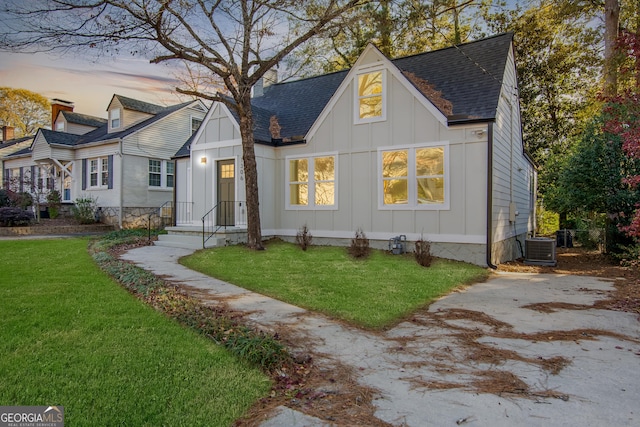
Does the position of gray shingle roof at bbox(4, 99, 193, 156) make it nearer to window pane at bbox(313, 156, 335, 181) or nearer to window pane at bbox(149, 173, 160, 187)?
window pane at bbox(149, 173, 160, 187)

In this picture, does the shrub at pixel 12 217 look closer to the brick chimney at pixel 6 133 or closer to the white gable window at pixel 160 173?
the white gable window at pixel 160 173

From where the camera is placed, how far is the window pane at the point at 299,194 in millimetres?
12266

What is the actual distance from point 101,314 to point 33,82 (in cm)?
1339

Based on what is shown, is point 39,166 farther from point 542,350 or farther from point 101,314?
point 542,350

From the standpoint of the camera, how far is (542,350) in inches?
152

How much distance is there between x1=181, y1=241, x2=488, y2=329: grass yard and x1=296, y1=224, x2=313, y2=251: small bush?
1.16 feet

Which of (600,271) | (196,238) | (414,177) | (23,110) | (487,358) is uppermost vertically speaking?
(23,110)

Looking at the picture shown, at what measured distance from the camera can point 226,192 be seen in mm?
12852

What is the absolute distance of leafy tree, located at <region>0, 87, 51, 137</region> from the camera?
35438 mm

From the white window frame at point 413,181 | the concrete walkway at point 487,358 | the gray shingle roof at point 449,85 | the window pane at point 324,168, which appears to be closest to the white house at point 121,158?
the gray shingle roof at point 449,85

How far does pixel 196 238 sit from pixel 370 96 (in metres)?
6.54

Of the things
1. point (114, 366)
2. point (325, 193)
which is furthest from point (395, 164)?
point (114, 366)

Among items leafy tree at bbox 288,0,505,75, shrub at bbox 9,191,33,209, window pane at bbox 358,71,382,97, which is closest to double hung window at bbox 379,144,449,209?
window pane at bbox 358,71,382,97

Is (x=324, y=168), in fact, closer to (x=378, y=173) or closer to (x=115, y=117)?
(x=378, y=173)
